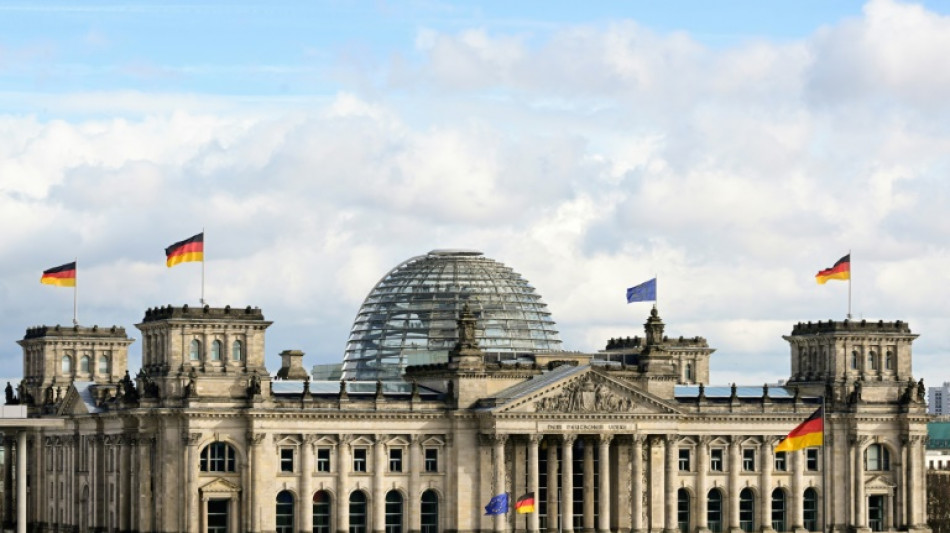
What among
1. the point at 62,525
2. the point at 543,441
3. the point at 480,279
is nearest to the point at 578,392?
the point at 543,441

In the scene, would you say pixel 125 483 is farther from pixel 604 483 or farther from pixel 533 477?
pixel 604 483

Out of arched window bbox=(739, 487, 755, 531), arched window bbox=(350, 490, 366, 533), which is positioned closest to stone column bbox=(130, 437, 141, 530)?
arched window bbox=(350, 490, 366, 533)

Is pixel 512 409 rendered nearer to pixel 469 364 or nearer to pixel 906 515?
pixel 469 364

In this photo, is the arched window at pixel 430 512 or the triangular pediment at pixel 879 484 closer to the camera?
the arched window at pixel 430 512

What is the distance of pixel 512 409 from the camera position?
164 meters

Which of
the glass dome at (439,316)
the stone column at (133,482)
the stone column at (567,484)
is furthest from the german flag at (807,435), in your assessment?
the stone column at (133,482)

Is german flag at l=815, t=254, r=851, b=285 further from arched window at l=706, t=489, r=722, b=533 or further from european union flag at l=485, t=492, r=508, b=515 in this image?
european union flag at l=485, t=492, r=508, b=515

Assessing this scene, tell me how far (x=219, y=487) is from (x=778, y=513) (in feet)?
148

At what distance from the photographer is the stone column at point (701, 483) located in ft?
566

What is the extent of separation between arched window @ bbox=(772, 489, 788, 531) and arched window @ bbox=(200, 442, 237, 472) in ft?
142

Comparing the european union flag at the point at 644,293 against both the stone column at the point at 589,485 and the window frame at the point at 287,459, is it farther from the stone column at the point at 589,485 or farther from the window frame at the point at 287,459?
the window frame at the point at 287,459

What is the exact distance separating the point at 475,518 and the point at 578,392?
39.3 feet

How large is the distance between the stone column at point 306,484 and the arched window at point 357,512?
12.0ft

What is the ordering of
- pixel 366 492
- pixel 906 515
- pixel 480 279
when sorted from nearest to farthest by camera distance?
pixel 366 492
pixel 906 515
pixel 480 279
